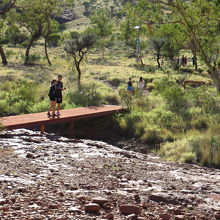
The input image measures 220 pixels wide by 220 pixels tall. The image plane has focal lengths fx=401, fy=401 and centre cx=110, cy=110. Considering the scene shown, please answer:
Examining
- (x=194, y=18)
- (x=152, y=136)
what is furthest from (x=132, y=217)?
(x=194, y=18)

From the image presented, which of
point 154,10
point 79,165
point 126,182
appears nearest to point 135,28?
point 154,10

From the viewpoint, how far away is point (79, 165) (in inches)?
339

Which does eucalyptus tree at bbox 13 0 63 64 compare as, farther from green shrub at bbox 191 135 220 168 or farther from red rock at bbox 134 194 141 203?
red rock at bbox 134 194 141 203

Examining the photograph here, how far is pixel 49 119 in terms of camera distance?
46.8 feet

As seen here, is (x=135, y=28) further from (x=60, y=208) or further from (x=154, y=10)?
(x=60, y=208)

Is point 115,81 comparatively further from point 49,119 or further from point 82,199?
A: point 82,199

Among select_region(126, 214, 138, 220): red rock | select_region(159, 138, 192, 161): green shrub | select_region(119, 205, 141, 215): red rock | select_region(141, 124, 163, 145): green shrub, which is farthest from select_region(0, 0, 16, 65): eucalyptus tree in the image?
select_region(126, 214, 138, 220): red rock

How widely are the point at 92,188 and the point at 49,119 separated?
8034 millimetres

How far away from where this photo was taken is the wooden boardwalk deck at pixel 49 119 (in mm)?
13344

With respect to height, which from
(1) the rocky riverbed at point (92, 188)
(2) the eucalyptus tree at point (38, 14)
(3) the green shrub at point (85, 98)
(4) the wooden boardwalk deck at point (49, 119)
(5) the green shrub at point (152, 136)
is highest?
(2) the eucalyptus tree at point (38, 14)

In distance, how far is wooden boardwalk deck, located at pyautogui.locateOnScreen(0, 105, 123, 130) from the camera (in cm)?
1334

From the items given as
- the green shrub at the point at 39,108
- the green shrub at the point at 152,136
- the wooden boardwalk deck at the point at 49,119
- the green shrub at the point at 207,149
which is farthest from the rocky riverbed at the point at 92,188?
the green shrub at the point at 39,108

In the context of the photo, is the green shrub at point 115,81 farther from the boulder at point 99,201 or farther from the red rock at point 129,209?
the red rock at point 129,209

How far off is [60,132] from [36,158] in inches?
272
